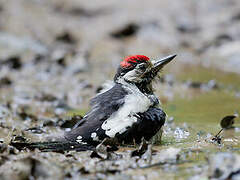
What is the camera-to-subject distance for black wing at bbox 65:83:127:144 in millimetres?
4000

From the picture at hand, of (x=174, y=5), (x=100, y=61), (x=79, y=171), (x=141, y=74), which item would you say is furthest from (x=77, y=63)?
(x=79, y=171)

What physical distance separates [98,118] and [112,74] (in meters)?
6.29

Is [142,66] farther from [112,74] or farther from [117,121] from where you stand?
[112,74]

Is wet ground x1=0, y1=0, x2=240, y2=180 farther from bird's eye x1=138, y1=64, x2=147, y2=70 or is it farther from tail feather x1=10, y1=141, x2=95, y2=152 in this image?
bird's eye x1=138, y1=64, x2=147, y2=70

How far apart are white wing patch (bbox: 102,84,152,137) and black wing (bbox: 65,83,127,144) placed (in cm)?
5

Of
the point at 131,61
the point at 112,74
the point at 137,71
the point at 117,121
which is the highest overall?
the point at 112,74

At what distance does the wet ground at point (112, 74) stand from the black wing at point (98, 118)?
0.80 ft

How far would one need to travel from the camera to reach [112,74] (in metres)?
10.3

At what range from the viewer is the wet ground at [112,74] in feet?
11.0

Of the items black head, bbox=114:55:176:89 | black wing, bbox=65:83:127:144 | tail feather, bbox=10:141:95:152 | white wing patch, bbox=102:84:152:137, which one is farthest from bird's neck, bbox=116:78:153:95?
tail feather, bbox=10:141:95:152

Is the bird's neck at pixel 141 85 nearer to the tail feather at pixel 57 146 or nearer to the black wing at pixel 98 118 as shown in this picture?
the black wing at pixel 98 118

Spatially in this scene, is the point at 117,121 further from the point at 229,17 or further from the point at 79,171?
the point at 229,17

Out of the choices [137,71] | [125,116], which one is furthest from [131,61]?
[125,116]

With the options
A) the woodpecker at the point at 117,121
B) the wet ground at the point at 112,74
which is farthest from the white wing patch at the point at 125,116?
the wet ground at the point at 112,74
